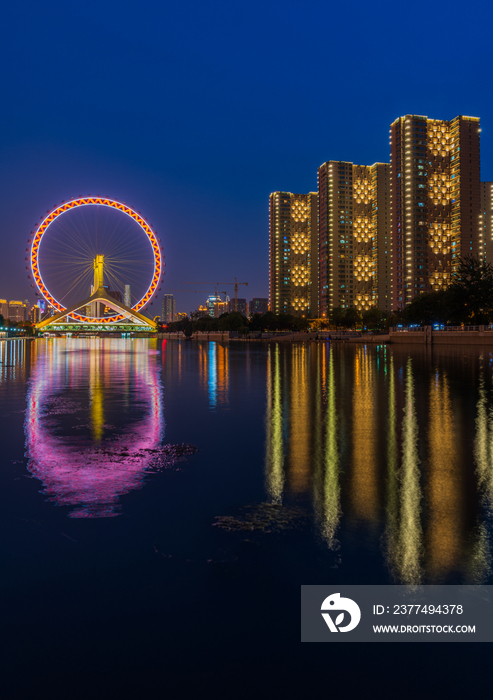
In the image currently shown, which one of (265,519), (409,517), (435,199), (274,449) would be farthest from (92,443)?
(435,199)

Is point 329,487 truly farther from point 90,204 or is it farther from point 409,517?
point 90,204

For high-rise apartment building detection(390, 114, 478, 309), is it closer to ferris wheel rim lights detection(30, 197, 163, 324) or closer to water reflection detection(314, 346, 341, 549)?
ferris wheel rim lights detection(30, 197, 163, 324)

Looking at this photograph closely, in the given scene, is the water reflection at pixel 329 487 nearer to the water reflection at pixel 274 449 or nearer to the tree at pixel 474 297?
the water reflection at pixel 274 449

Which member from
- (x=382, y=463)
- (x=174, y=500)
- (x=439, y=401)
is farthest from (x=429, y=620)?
(x=439, y=401)

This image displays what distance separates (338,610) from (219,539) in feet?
4.94

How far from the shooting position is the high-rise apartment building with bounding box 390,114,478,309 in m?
166

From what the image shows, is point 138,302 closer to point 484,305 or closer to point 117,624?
point 484,305

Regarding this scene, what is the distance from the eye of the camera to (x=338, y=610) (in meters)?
3.89

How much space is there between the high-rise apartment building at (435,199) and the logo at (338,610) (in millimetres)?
171599

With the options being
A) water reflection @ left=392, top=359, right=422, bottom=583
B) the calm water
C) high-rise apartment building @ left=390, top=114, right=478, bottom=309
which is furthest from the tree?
high-rise apartment building @ left=390, top=114, right=478, bottom=309

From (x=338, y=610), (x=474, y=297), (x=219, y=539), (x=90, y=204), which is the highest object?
(x=90, y=204)

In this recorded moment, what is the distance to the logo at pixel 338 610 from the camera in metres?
3.81

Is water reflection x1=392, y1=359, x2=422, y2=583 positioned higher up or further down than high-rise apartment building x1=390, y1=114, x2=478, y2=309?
further down

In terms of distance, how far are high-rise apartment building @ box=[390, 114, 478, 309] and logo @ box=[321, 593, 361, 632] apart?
172 m
